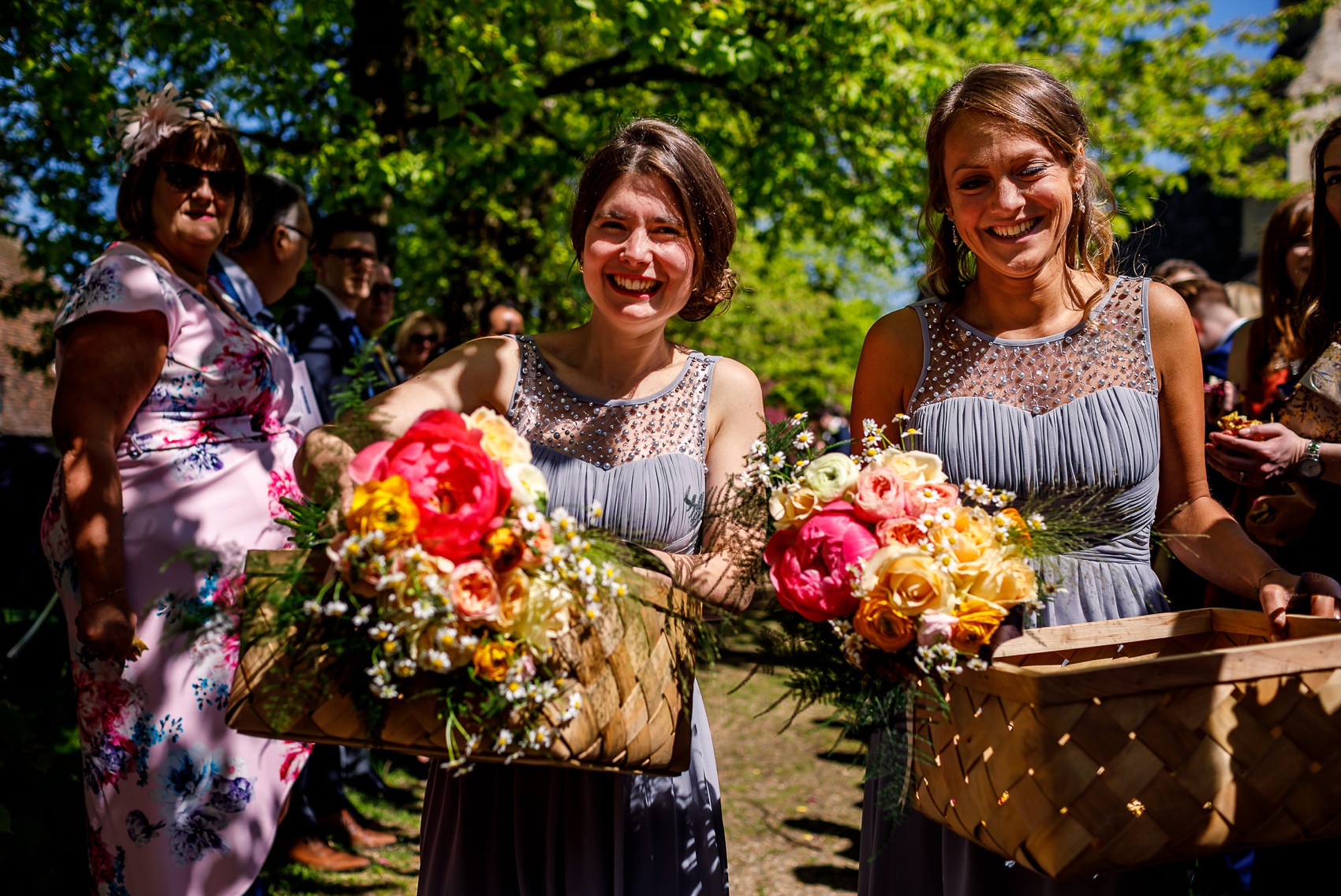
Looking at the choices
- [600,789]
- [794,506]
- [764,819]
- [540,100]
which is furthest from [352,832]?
[540,100]

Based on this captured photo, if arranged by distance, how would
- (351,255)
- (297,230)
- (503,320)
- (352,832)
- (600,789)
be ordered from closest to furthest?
(600,789)
(297,230)
(352,832)
(351,255)
(503,320)

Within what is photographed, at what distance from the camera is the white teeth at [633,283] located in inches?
85.8

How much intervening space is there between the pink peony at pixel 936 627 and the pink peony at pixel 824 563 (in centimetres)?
12

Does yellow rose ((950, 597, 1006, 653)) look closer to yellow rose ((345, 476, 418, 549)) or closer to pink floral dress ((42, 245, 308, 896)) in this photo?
yellow rose ((345, 476, 418, 549))

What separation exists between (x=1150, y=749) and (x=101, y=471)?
250 centimetres

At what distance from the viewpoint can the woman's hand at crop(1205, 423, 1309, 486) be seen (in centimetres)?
250

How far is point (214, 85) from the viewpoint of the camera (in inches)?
356

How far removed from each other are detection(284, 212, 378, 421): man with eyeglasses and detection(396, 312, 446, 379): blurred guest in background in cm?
116

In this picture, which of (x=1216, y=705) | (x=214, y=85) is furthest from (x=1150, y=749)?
(x=214, y=85)

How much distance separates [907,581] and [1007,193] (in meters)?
1.11

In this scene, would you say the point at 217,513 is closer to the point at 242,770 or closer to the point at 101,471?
the point at 101,471

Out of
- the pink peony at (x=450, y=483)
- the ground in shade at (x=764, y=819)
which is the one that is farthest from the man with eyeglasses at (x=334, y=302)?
the pink peony at (x=450, y=483)

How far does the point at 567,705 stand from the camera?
5.01ft

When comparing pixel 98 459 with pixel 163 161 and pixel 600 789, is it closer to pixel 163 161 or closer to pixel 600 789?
pixel 163 161
